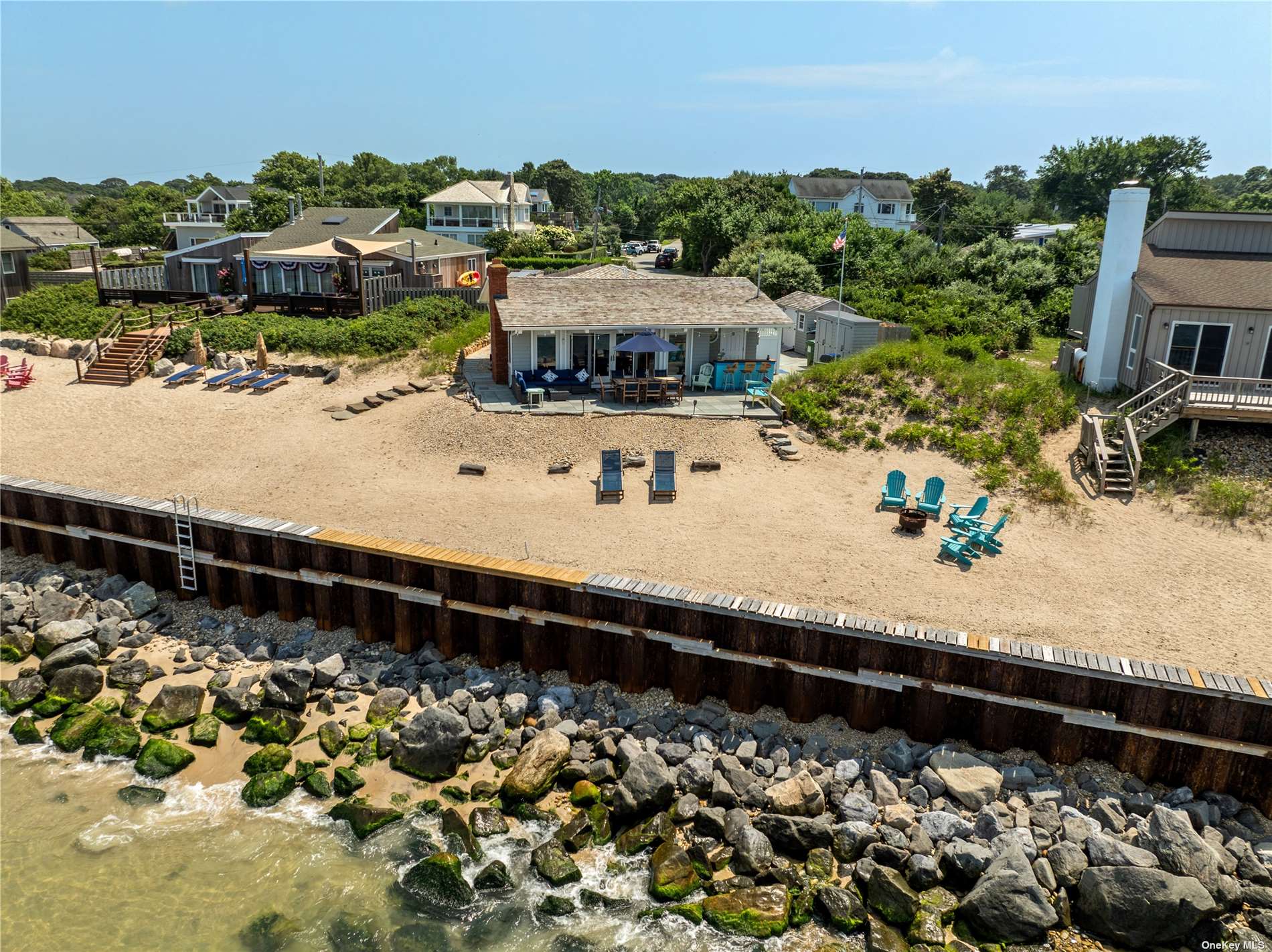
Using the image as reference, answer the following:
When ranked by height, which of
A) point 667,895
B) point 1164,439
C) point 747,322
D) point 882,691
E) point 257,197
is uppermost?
point 257,197

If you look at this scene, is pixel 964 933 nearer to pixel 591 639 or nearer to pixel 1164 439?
pixel 591 639

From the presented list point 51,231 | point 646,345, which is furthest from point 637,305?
point 51,231

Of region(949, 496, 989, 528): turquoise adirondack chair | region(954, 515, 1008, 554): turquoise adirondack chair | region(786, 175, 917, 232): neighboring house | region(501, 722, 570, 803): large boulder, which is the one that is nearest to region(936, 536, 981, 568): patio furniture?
region(954, 515, 1008, 554): turquoise adirondack chair

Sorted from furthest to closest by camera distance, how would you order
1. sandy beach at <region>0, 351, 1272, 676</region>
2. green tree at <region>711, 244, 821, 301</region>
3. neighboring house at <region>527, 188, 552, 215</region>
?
neighboring house at <region>527, 188, 552, 215</region>, green tree at <region>711, 244, 821, 301</region>, sandy beach at <region>0, 351, 1272, 676</region>

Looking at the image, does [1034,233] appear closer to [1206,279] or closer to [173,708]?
[1206,279]

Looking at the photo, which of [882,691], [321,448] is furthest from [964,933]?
[321,448]

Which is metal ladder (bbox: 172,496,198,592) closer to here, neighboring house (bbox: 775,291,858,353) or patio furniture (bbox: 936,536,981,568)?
patio furniture (bbox: 936,536,981,568)
